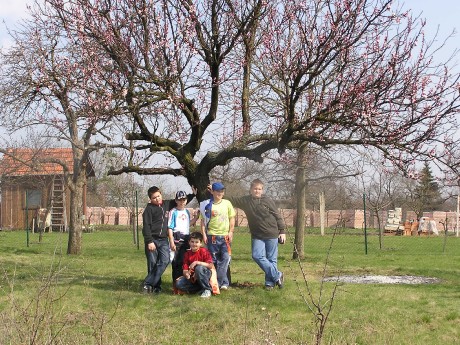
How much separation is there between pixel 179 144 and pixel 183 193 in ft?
3.43

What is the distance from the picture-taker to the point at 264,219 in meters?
10.1

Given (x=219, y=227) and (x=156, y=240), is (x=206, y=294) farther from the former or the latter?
(x=156, y=240)

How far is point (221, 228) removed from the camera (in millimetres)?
10031

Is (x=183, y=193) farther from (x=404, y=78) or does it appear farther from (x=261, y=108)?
(x=261, y=108)

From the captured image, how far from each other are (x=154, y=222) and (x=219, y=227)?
38.0 inches

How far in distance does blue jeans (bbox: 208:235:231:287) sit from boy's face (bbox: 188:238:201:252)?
294 millimetres

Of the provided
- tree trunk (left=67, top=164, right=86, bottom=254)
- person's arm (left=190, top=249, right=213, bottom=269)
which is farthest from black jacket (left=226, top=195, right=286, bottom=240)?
tree trunk (left=67, top=164, right=86, bottom=254)

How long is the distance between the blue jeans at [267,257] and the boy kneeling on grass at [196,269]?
675 millimetres

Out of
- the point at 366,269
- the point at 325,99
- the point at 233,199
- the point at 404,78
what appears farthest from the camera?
the point at 366,269

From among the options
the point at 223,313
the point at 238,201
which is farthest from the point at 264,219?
the point at 223,313

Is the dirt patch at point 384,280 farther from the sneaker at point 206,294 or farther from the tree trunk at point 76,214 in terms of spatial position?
the tree trunk at point 76,214

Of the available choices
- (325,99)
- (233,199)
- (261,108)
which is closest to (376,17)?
(325,99)

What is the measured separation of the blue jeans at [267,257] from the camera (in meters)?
9.99

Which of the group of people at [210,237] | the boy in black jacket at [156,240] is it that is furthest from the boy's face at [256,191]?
the boy in black jacket at [156,240]
